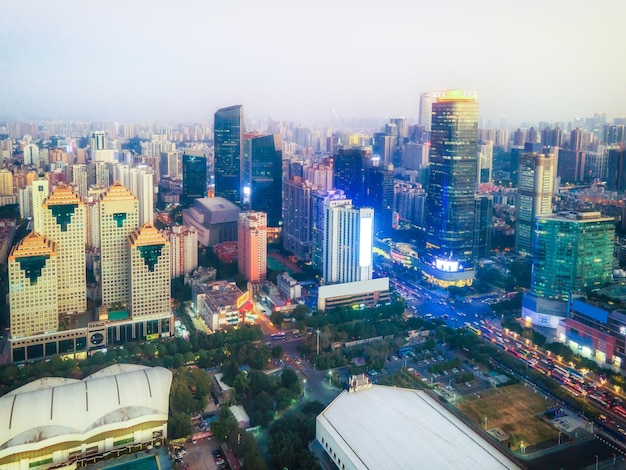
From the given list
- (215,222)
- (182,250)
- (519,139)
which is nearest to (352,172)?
(215,222)

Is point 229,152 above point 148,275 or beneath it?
above

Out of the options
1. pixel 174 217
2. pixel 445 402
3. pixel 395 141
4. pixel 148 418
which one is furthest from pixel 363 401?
pixel 395 141

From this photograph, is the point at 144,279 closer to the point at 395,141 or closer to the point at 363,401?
the point at 363,401

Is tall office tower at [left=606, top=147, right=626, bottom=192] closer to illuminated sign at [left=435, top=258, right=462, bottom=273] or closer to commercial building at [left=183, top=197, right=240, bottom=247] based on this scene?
illuminated sign at [left=435, top=258, right=462, bottom=273]

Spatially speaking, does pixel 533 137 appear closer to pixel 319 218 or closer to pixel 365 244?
pixel 319 218

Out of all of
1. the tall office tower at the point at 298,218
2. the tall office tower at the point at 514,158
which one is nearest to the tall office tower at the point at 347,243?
the tall office tower at the point at 298,218
